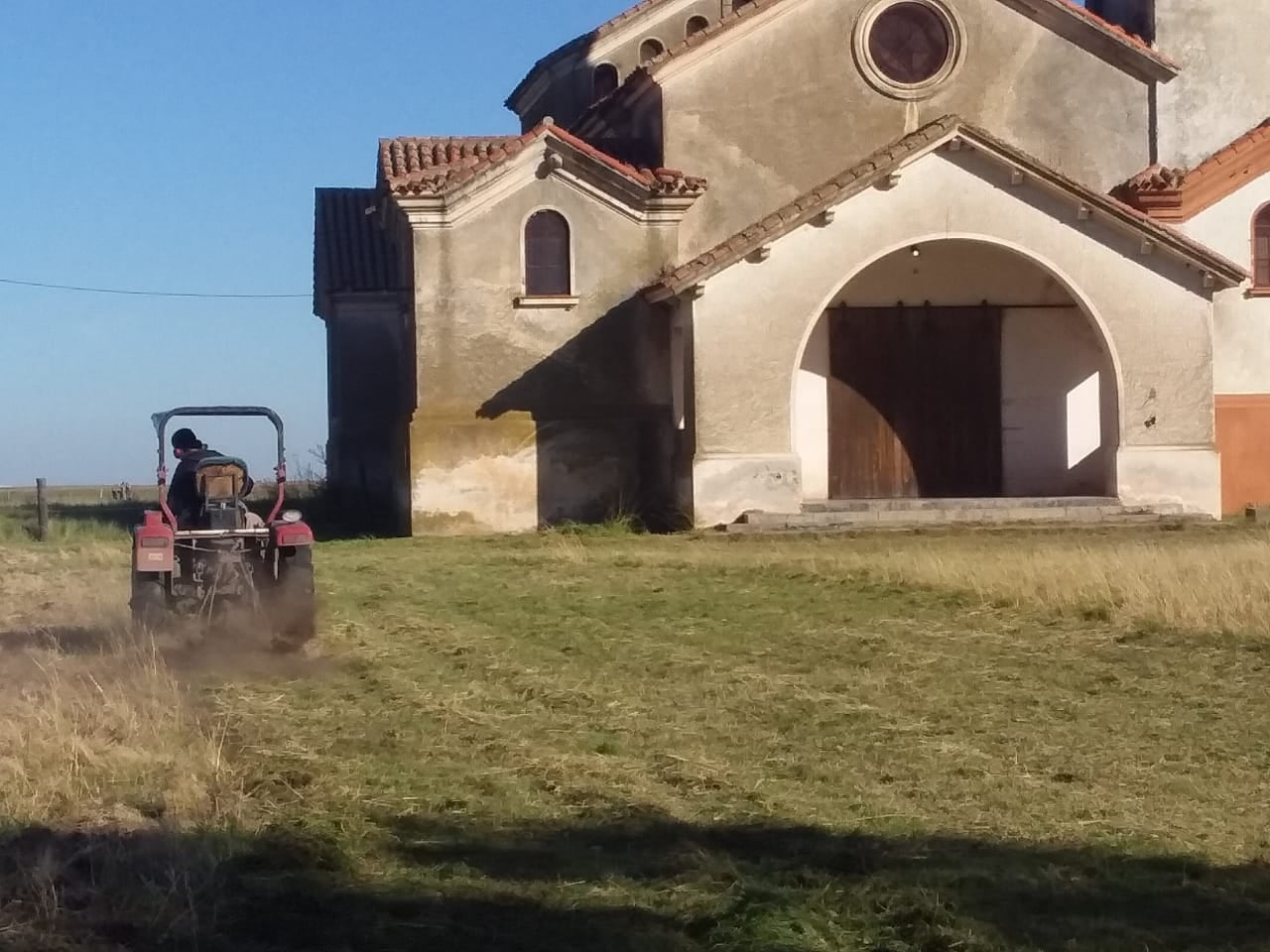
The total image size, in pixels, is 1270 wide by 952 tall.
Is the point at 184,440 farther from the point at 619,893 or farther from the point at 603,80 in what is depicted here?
the point at 603,80

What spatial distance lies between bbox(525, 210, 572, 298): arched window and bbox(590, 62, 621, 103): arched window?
26.9 ft

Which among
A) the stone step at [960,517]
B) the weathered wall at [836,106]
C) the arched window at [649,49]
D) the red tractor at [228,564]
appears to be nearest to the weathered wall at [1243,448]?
the stone step at [960,517]

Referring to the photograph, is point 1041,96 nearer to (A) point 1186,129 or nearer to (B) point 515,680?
(A) point 1186,129

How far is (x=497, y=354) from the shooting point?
85.8 ft

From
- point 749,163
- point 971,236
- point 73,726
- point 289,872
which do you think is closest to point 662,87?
point 749,163

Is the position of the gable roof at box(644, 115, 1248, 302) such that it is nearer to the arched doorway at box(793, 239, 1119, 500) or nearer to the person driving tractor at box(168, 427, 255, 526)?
the arched doorway at box(793, 239, 1119, 500)

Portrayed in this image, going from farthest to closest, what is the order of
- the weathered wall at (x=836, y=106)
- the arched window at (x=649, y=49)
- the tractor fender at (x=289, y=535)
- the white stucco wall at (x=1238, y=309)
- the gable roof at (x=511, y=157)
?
the arched window at (x=649, y=49) < the white stucco wall at (x=1238, y=309) < the weathered wall at (x=836, y=106) < the gable roof at (x=511, y=157) < the tractor fender at (x=289, y=535)

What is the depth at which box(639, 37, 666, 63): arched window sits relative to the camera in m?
33.5

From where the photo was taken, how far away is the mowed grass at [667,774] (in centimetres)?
647

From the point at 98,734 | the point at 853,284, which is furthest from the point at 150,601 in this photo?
the point at 853,284

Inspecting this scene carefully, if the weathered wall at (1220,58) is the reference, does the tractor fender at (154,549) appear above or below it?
below

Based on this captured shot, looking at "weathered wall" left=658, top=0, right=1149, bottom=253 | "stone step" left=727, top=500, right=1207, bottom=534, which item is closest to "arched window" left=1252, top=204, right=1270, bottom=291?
"weathered wall" left=658, top=0, right=1149, bottom=253

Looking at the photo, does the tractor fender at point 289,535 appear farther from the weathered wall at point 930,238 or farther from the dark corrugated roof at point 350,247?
the dark corrugated roof at point 350,247

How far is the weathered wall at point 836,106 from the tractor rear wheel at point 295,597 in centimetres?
1441
